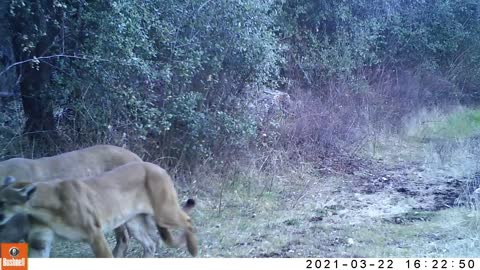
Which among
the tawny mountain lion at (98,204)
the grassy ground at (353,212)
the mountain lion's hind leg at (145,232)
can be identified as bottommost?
the grassy ground at (353,212)

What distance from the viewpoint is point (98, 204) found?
623 cm

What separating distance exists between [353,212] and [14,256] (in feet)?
16.0

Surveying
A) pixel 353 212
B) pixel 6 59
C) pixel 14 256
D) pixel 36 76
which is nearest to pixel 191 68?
pixel 36 76

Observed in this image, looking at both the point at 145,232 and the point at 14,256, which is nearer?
the point at 14,256

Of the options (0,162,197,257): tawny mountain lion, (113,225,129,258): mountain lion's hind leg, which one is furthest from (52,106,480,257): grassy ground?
(0,162,197,257): tawny mountain lion

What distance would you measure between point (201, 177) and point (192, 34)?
2198mm

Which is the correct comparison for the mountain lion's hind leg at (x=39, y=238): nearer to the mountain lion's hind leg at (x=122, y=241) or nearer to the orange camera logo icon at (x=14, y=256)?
the orange camera logo icon at (x=14, y=256)

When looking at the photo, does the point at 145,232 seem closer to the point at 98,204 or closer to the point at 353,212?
the point at 98,204

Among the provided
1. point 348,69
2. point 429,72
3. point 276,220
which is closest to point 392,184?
point 276,220

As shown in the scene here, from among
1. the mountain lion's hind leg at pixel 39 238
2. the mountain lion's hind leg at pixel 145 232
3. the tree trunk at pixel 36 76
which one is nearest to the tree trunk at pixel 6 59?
the tree trunk at pixel 36 76

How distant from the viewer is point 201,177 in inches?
395

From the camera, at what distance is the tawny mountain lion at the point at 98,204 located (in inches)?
235

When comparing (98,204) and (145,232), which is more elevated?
(98,204)

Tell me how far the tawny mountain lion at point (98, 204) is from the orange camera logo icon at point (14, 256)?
0.73 feet
